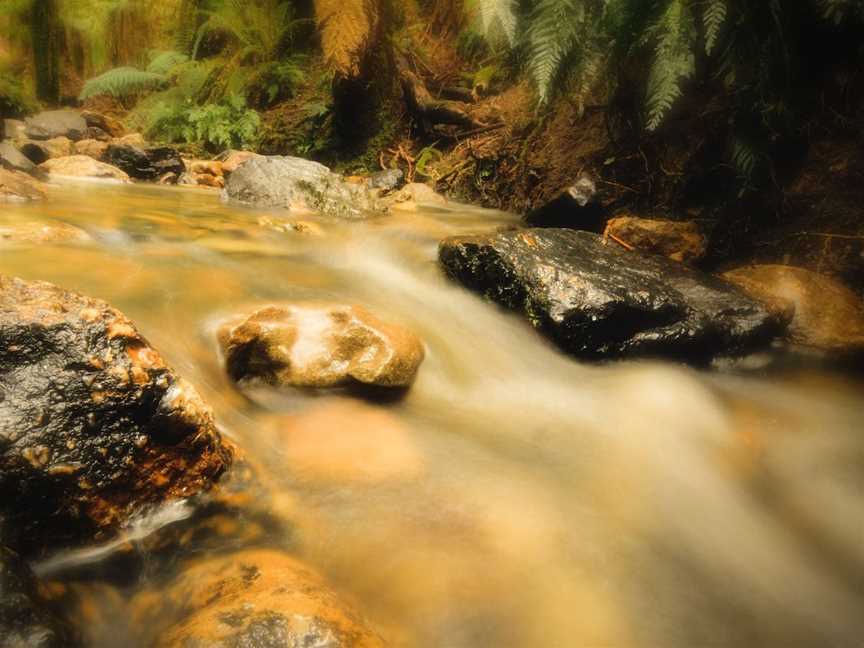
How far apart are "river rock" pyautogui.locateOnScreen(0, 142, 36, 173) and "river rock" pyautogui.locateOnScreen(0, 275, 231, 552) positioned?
5298 millimetres

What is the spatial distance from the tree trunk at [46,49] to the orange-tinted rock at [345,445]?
12.9 m

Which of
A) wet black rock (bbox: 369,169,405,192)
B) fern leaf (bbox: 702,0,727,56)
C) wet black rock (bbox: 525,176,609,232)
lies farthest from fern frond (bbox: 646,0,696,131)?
wet black rock (bbox: 369,169,405,192)

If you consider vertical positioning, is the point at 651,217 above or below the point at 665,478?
above

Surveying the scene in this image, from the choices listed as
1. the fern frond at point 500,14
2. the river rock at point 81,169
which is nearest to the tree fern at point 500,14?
the fern frond at point 500,14

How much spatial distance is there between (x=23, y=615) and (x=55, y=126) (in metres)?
10.3

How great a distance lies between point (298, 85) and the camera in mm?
8531

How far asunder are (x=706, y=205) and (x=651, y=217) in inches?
14.9

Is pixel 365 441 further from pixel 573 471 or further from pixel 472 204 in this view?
pixel 472 204

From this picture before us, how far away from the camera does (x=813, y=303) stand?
304 cm

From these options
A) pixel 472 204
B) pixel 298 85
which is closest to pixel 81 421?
pixel 472 204

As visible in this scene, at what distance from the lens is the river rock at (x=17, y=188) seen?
172 inches

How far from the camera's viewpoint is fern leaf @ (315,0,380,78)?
634cm

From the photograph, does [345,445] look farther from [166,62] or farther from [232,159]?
[166,62]

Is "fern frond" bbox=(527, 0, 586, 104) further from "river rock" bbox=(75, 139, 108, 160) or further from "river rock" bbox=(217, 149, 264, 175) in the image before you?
"river rock" bbox=(75, 139, 108, 160)
